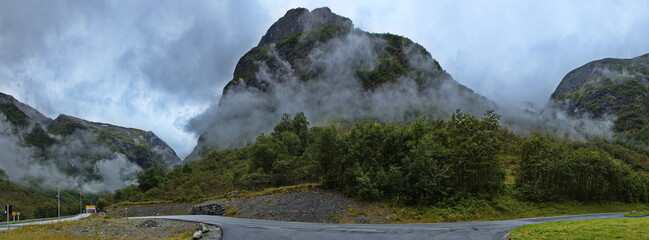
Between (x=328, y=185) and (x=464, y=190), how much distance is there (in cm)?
1587

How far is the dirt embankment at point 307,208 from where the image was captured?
37.5 m

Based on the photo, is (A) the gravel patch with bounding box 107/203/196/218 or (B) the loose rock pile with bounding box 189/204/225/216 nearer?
(B) the loose rock pile with bounding box 189/204/225/216

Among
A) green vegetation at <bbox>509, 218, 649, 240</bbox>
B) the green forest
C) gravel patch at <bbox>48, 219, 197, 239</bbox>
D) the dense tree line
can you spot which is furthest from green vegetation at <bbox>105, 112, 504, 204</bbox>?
green vegetation at <bbox>509, 218, 649, 240</bbox>

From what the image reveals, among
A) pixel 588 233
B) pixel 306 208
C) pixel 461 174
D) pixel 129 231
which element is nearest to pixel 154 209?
pixel 306 208

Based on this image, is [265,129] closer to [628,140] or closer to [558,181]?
[558,181]

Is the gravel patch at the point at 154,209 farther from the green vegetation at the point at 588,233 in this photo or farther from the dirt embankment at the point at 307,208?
the green vegetation at the point at 588,233

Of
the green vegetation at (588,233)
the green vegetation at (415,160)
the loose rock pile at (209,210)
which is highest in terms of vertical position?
the green vegetation at (415,160)

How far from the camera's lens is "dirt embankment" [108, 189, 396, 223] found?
1476 inches

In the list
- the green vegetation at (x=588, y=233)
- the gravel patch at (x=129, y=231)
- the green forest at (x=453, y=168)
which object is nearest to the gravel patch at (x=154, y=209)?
the green forest at (x=453, y=168)

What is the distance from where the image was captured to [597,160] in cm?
5141

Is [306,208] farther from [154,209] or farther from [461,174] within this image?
[154,209]

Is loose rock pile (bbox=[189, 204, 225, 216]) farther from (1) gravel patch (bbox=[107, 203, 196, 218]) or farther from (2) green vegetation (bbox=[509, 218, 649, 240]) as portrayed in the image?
(2) green vegetation (bbox=[509, 218, 649, 240])

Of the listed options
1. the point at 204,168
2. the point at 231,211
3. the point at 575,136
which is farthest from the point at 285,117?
the point at 575,136

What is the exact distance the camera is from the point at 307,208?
39.7m
